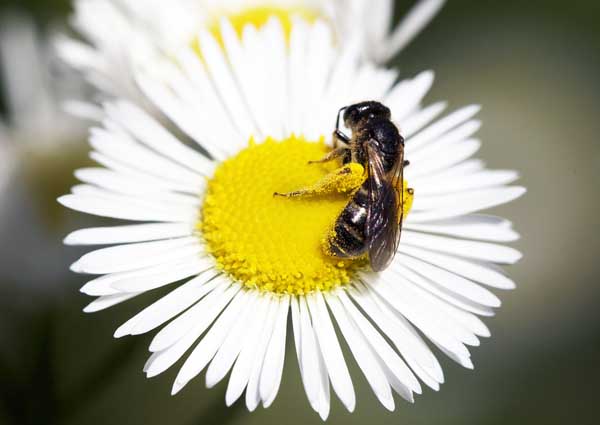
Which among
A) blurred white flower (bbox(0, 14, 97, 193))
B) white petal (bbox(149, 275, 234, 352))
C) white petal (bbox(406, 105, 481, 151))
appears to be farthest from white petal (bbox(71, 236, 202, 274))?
blurred white flower (bbox(0, 14, 97, 193))

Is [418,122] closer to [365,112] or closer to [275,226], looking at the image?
[365,112]

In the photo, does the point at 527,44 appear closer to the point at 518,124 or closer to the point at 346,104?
the point at 518,124

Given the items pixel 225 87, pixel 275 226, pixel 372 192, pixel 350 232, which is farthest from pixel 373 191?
pixel 225 87

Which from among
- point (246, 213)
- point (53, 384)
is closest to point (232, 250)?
point (246, 213)

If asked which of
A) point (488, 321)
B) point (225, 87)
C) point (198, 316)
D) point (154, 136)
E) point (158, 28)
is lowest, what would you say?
point (488, 321)

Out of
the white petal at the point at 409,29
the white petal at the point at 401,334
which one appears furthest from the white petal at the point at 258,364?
the white petal at the point at 409,29

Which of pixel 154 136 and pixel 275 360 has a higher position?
pixel 154 136
